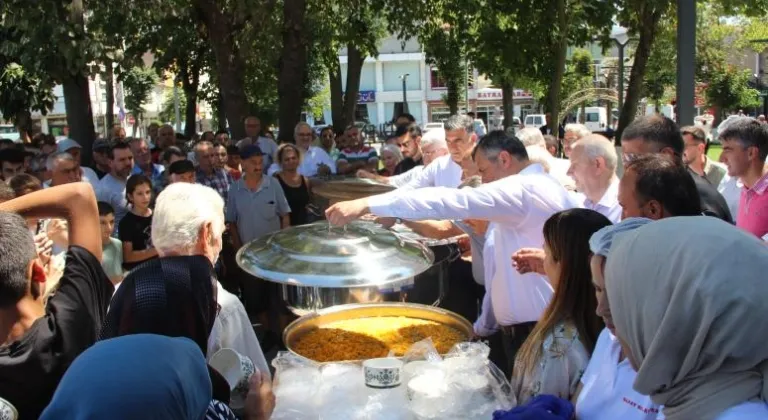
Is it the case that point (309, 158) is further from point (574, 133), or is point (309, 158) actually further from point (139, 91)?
point (139, 91)

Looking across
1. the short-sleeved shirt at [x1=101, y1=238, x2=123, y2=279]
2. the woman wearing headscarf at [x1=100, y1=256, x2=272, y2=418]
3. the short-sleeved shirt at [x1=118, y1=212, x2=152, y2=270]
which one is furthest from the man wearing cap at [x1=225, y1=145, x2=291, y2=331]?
the woman wearing headscarf at [x1=100, y1=256, x2=272, y2=418]

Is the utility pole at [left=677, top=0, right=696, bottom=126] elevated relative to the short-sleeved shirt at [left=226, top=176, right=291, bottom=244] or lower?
elevated

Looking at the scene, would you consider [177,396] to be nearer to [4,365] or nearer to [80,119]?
[4,365]

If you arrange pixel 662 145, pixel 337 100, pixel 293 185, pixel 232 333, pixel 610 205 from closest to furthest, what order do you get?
pixel 232 333 < pixel 662 145 < pixel 610 205 < pixel 293 185 < pixel 337 100

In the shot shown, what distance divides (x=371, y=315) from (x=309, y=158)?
5500 mm

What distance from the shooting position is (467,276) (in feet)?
15.6

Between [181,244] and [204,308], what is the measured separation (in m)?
0.31

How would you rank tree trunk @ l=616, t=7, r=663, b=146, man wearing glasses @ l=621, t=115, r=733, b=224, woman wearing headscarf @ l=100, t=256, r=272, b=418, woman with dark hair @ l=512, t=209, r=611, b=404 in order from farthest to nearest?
tree trunk @ l=616, t=7, r=663, b=146 < man wearing glasses @ l=621, t=115, r=733, b=224 < woman with dark hair @ l=512, t=209, r=611, b=404 < woman wearing headscarf @ l=100, t=256, r=272, b=418

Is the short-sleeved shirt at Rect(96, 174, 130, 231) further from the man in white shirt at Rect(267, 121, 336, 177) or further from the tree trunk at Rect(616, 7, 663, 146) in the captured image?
the tree trunk at Rect(616, 7, 663, 146)

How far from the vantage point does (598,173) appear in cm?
389

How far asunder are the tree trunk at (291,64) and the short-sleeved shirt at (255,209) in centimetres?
467

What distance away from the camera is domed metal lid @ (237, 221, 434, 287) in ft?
8.50

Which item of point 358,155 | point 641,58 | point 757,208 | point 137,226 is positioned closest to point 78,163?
point 137,226

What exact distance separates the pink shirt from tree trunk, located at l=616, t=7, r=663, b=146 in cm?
795
